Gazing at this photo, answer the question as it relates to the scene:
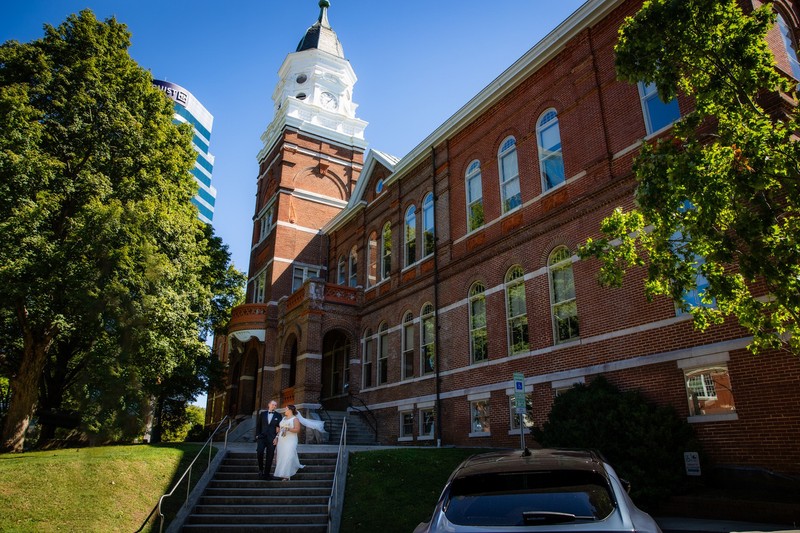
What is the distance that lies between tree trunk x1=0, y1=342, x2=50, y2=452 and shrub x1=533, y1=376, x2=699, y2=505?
1704cm

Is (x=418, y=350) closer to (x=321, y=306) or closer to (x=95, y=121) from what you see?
(x=321, y=306)

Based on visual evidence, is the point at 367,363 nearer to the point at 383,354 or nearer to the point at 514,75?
the point at 383,354

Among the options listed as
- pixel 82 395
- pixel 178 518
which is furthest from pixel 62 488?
pixel 82 395

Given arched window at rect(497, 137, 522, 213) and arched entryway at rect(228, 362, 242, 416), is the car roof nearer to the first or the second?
arched window at rect(497, 137, 522, 213)

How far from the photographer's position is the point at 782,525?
8414 millimetres

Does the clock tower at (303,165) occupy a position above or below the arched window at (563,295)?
above

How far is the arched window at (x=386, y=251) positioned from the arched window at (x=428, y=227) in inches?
121

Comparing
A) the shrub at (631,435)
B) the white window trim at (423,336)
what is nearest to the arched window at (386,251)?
the white window trim at (423,336)

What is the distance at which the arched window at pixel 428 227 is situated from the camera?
74.7 feet

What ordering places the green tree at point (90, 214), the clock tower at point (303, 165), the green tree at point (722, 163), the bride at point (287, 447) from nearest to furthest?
the green tree at point (722, 163), the bride at point (287, 447), the green tree at point (90, 214), the clock tower at point (303, 165)

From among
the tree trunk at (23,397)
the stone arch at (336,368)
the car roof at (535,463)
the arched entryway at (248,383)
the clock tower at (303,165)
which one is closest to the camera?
the car roof at (535,463)

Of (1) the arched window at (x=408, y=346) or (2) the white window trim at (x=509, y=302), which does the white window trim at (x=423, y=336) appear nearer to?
(1) the arched window at (x=408, y=346)

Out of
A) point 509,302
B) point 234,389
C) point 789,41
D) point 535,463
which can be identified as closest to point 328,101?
point 234,389

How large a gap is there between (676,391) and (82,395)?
1762 centimetres
